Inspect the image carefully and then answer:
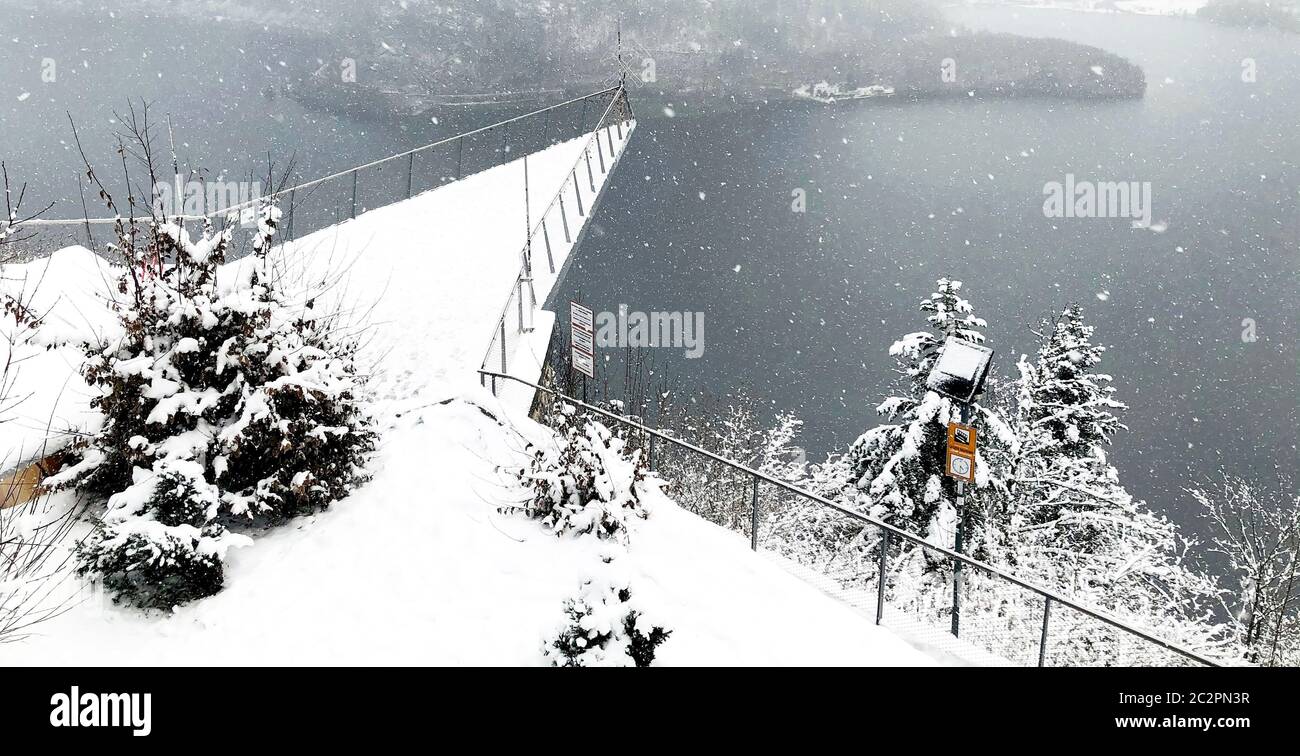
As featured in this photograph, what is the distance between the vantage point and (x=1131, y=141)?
3839 inches

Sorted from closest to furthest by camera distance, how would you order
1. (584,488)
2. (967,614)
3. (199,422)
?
(199,422), (584,488), (967,614)

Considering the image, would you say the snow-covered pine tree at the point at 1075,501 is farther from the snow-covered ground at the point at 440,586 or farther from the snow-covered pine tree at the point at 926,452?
the snow-covered ground at the point at 440,586

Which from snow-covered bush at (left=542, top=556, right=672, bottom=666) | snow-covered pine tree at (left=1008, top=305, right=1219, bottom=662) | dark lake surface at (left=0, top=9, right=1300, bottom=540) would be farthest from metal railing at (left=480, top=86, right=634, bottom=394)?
dark lake surface at (left=0, top=9, right=1300, bottom=540)

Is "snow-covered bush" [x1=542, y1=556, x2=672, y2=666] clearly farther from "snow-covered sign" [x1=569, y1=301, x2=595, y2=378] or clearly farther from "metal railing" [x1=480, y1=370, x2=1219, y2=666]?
"snow-covered sign" [x1=569, y1=301, x2=595, y2=378]

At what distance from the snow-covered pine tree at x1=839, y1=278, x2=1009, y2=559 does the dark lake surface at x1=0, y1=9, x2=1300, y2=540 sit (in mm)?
38987

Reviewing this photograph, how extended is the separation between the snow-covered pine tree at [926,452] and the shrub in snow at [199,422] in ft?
51.5

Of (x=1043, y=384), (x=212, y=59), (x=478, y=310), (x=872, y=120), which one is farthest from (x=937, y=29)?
(x=478, y=310)

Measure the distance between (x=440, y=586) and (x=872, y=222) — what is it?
8213cm

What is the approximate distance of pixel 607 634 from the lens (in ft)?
16.5

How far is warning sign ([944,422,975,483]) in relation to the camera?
9.39m

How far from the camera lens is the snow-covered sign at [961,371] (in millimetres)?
9609

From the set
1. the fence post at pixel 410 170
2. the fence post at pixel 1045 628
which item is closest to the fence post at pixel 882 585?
the fence post at pixel 1045 628

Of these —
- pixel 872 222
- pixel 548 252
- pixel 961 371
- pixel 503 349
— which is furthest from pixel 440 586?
pixel 872 222

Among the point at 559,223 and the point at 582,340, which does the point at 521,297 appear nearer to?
the point at 582,340
